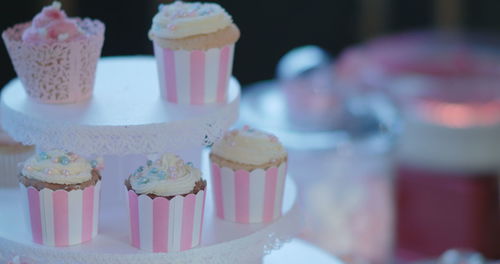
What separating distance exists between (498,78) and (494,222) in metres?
0.73

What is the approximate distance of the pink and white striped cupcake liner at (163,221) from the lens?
183cm

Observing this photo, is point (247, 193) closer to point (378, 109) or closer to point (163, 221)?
point (163, 221)

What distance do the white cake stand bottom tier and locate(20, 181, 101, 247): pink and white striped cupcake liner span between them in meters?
0.02

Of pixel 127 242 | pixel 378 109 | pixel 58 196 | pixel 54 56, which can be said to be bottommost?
pixel 378 109

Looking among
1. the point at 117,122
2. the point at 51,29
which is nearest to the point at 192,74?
the point at 117,122

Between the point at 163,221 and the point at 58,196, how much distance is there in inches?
8.4

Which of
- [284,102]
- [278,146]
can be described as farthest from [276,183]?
[284,102]

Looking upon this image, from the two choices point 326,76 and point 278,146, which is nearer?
point 278,146

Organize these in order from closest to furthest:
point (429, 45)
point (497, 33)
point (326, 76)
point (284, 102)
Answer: point (284, 102)
point (326, 76)
point (429, 45)
point (497, 33)

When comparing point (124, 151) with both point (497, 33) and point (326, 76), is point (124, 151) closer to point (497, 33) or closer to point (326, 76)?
point (326, 76)

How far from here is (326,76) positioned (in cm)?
371

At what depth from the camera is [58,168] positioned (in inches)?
72.8

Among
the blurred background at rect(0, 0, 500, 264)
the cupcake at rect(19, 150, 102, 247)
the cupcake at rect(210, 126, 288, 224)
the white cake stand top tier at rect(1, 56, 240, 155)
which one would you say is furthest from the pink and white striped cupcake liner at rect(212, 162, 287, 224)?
the blurred background at rect(0, 0, 500, 264)

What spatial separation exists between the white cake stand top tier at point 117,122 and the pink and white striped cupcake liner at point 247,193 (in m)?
0.12
